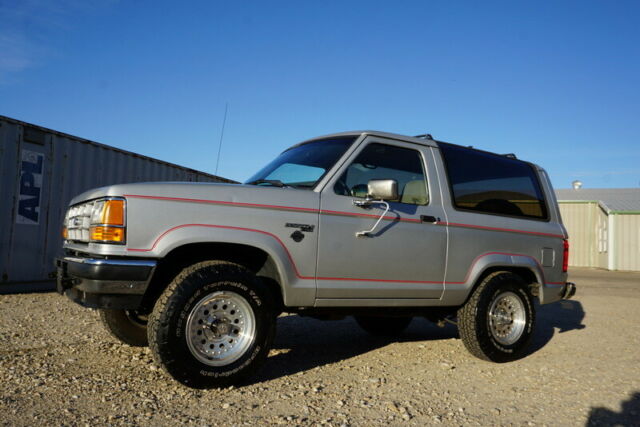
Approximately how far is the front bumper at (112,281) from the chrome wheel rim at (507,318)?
10.7 feet

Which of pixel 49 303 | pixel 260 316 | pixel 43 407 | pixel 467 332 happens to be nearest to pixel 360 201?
pixel 260 316

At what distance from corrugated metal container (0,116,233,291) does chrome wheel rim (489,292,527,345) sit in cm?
677

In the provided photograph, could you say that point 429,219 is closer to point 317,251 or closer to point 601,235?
point 317,251

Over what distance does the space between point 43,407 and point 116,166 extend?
295 inches

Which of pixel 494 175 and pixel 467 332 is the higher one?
pixel 494 175

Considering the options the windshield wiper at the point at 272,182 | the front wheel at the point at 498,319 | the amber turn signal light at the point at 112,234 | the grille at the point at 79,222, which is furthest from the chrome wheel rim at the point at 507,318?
the grille at the point at 79,222

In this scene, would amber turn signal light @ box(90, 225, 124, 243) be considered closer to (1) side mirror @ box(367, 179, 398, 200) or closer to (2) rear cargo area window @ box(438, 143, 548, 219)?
(1) side mirror @ box(367, 179, 398, 200)

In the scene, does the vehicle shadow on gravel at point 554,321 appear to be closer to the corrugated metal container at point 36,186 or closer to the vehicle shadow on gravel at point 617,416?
the vehicle shadow on gravel at point 617,416

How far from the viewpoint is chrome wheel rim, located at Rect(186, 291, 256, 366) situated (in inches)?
130

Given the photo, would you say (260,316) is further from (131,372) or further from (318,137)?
(318,137)

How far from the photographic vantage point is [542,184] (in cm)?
557

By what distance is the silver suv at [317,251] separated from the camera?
3.19 meters

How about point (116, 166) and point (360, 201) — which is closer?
point (360, 201)

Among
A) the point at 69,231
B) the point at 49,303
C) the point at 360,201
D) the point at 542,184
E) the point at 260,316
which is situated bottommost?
the point at 49,303
